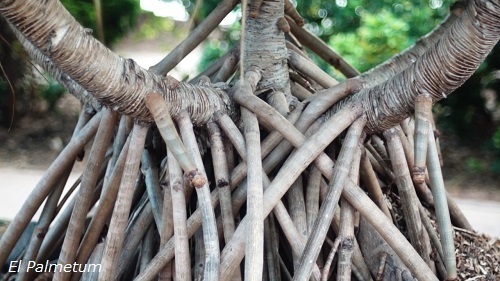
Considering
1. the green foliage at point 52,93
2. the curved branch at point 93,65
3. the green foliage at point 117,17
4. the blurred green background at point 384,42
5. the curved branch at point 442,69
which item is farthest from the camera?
the green foliage at point 52,93

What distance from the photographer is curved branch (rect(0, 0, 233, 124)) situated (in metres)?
1.23

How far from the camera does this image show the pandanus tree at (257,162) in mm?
1445

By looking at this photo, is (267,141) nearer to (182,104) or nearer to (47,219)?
(182,104)

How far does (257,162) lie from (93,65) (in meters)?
0.46

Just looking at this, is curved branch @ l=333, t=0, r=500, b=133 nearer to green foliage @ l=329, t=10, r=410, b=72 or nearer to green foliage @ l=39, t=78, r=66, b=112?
green foliage @ l=329, t=10, r=410, b=72

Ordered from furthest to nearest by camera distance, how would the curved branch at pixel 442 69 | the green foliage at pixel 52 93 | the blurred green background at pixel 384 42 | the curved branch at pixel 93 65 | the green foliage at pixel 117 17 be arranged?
1. the green foliage at pixel 52 93
2. the green foliage at pixel 117 17
3. the blurred green background at pixel 384 42
4. the curved branch at pixel 442 69
5. the curved branch at pixel 93 65

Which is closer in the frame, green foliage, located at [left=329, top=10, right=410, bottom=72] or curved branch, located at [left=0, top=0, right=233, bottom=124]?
curved branch, located at [left=0, top=0, right=233, bottom=124]

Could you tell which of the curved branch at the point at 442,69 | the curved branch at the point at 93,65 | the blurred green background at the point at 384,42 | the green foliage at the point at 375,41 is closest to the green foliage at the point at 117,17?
the blurred green background at the point at 384,42

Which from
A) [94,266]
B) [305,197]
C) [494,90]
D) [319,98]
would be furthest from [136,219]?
[494,90]

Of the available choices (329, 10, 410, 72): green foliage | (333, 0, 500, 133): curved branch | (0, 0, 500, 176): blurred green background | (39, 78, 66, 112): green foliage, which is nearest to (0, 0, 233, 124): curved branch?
(333, 0, 500, 133): curved branch

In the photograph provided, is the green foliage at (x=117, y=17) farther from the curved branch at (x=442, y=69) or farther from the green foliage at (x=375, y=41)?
the curved branch at (x=442, y=69)

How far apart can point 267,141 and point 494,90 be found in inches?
135

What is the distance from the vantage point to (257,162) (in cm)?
159

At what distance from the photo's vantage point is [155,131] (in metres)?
1.91
